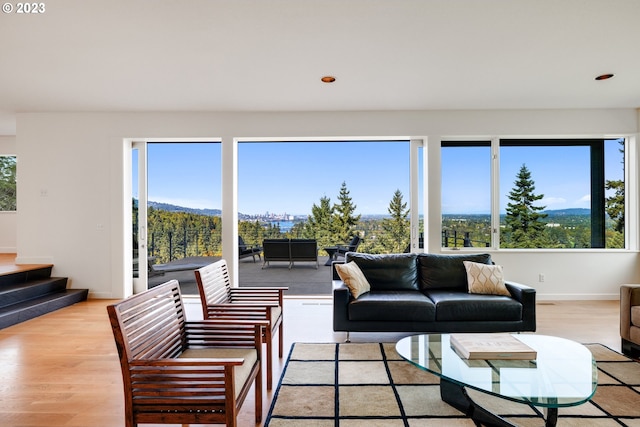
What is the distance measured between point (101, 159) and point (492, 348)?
5.48 meters

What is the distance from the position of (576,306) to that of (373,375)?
358 centimetres

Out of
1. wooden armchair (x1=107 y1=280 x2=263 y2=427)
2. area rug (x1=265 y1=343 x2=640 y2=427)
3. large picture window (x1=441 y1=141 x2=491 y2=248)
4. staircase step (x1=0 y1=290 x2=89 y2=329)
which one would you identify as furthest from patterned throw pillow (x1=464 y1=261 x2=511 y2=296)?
staircase step (x1=0 y1=290 x2=89 y2=329)

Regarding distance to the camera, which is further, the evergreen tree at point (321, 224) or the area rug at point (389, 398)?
the evergreen tree at point (321, 224)

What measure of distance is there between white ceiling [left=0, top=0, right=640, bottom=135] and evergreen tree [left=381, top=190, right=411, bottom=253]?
5.71ft

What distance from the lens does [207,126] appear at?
5070 mm

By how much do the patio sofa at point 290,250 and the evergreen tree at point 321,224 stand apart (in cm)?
19

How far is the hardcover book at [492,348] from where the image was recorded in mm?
2047

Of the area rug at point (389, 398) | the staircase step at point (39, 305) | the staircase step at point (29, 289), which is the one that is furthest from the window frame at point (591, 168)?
the staircase step at point (29, 289)

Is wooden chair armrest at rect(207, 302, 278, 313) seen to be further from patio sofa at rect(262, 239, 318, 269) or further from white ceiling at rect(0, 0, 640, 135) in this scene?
patio sofa at rect(262, 239, 318, 269)

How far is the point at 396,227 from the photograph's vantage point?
5.88m

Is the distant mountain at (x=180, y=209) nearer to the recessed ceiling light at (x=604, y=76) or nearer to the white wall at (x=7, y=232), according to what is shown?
the white wall at (x=7, y=232)

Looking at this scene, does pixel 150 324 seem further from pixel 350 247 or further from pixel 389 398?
pixel 350 247

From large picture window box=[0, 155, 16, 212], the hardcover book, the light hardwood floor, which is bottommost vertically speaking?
the light hardwood floor

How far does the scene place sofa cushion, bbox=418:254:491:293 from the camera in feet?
12.5
